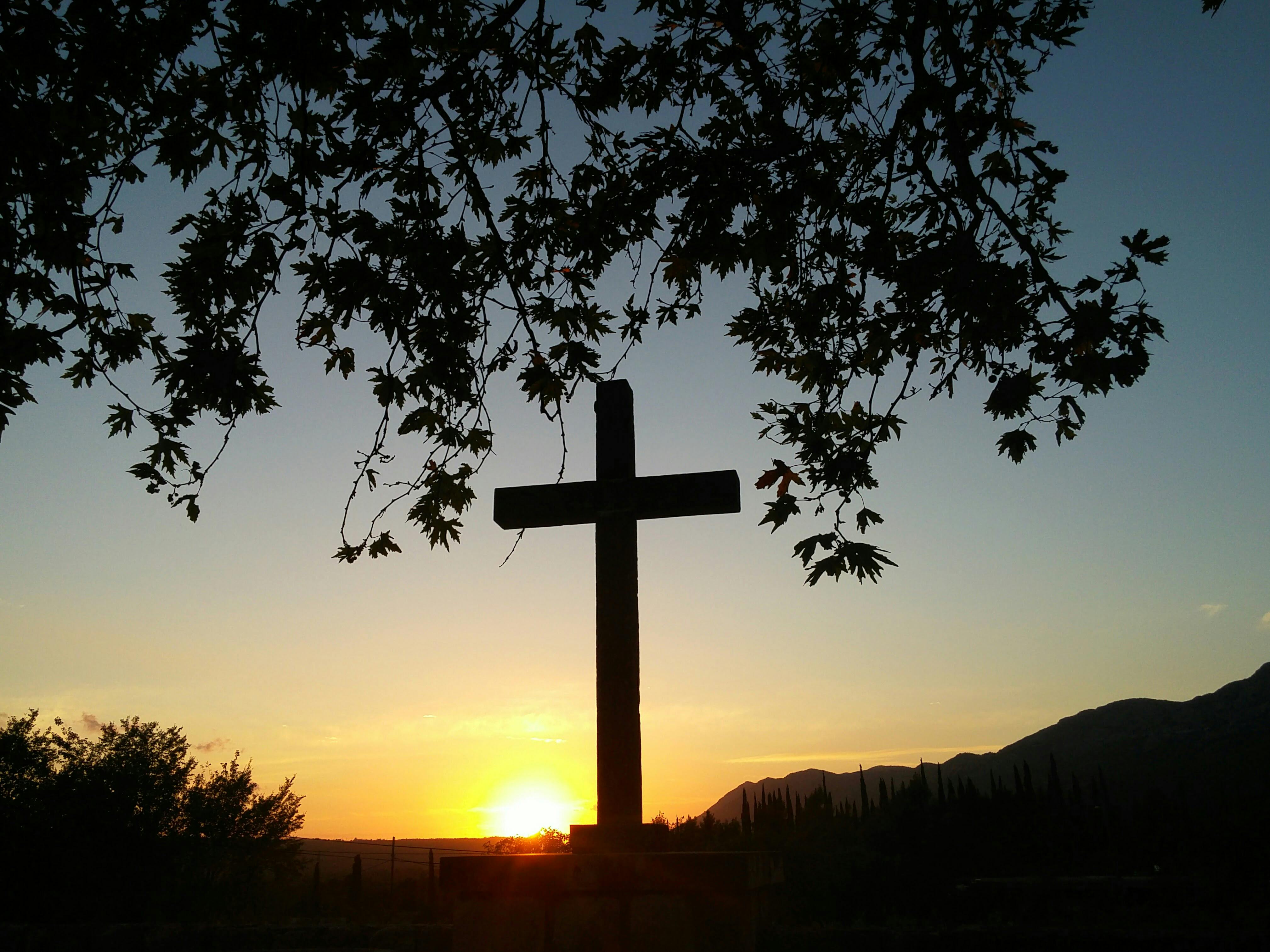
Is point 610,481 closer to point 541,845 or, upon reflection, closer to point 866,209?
point 866,209

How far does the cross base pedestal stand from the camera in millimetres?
4156

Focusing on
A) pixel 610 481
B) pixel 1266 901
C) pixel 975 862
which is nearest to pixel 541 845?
pixel 975 862

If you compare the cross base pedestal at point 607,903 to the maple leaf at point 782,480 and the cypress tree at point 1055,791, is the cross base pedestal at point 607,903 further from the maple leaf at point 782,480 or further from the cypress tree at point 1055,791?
the cypress tree at point 1055,791

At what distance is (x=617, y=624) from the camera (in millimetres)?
5391

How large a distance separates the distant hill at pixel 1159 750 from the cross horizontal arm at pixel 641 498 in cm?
1718

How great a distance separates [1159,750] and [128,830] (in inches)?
1909

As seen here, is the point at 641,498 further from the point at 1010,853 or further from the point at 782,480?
the point at 1010,853

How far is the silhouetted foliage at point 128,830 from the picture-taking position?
14234mm

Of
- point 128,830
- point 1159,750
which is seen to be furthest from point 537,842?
point 1159,750

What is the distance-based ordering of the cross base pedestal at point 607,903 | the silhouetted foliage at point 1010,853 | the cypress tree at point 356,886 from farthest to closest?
the cypress tree at point 356,886
the silhouetted foliage at point 1010,853
the cross base pedestal at point 607,903

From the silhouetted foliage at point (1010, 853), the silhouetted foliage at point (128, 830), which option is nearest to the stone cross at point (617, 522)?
the silhouetted foliage at point (1010, 853)

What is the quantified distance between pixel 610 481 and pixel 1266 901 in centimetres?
1274

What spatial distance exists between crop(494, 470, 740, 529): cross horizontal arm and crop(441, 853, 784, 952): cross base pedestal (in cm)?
215

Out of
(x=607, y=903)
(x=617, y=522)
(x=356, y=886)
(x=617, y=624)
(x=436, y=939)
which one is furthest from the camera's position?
(x=356, y=886)
